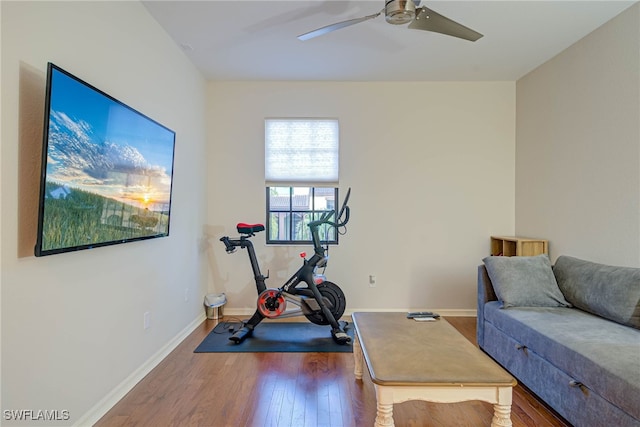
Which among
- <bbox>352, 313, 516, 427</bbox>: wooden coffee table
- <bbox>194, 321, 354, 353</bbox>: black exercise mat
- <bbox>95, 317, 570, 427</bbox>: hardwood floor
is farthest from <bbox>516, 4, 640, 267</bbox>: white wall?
<bbox>194, 321, 354, 353</bbox>: black exercise mat

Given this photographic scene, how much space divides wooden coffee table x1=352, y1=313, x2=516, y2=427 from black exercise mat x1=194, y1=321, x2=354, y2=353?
1.21m

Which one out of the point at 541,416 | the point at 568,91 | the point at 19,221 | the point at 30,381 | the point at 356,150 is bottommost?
the point at 541,416

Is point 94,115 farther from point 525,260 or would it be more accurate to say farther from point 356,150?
point 525,260

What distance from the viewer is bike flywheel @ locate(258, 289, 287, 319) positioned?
3.31 metres

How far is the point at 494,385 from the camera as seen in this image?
1569 mm

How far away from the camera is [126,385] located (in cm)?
234

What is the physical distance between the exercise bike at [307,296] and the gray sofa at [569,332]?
1.38 metres

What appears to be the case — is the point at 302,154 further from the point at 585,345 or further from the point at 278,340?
the point at 585,345

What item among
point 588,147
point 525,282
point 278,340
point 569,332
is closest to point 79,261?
point 278,340

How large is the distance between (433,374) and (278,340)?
6.51 ft

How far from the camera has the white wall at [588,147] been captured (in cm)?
260

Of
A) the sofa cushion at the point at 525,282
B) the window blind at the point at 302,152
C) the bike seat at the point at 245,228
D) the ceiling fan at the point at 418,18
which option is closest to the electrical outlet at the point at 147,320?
the bike seat at the point at 245,228

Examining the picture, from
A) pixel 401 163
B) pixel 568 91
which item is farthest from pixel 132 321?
pixel 568 91

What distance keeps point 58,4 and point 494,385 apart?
115 inches
